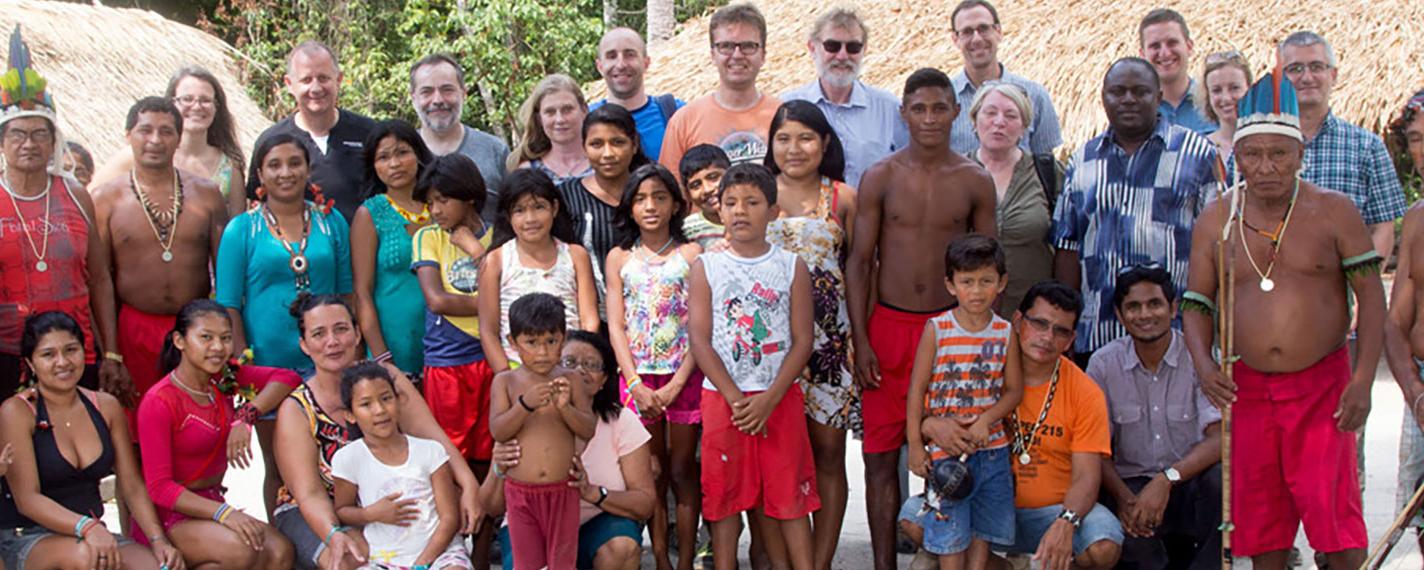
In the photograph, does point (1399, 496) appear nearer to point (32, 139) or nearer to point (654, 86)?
point (32, 139)

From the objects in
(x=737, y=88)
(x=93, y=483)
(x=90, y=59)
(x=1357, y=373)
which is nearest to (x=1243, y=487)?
(x=1357, y=373)

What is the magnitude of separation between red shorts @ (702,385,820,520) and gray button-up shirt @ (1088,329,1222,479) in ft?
3.94

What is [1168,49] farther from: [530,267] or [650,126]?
[530,267]

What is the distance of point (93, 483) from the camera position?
4680 mm

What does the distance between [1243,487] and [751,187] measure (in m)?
2.02

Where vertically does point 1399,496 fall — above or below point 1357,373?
below

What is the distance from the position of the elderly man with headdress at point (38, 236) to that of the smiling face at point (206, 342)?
46 cm

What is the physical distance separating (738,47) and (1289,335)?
258cm

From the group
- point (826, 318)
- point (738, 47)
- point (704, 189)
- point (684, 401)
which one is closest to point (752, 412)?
point (684, 401)

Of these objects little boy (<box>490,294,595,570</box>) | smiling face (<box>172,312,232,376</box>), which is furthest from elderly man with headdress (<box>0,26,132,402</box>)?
little boy (<box>490,294,595,570</box>)

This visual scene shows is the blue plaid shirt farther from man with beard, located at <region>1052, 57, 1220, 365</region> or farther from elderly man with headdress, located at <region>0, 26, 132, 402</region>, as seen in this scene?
elderly man with headdress, located at <region>0, 26, 132, 402</region>

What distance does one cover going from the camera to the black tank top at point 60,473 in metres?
4.55

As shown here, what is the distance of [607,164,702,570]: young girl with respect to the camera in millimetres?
5012

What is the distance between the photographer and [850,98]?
6.08 meters
